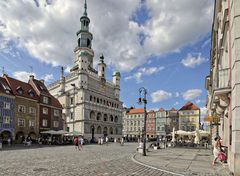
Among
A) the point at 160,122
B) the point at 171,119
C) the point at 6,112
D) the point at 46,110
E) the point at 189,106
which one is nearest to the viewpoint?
the point at 6,112

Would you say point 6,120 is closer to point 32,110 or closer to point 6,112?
point 6,112

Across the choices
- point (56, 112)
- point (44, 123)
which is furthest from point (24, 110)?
point (56, 112)

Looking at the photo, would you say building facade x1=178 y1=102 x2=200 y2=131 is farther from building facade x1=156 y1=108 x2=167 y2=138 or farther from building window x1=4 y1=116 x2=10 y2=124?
building window x1=4 y1=116 x2=10 y2=124

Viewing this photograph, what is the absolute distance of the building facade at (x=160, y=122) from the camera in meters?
101

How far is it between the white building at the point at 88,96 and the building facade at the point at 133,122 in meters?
30.3

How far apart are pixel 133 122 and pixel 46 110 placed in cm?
6423

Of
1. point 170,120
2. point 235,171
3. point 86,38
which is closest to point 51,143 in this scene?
point 235,171

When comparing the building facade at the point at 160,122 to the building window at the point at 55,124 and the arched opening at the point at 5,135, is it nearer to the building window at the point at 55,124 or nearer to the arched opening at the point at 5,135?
the building window at the point at 55,124

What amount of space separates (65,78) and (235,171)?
6218 cm

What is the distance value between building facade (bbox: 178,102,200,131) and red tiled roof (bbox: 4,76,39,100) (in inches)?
2654

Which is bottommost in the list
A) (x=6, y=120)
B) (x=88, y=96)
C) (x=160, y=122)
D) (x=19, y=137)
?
(x=160, y=122)

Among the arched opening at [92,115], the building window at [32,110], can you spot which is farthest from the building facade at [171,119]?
the building window at [32,110]

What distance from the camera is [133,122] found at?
107 meters

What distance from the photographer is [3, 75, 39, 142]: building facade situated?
4075 cm
